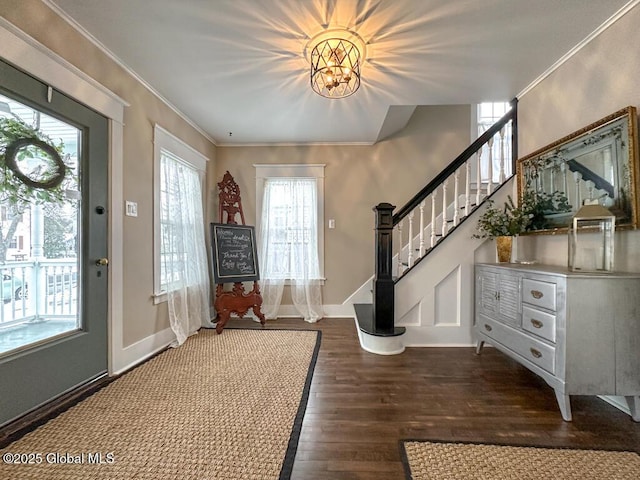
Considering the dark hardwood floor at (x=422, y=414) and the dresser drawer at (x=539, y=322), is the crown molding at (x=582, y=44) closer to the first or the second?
the dresser drawer at (x=539, y=322)

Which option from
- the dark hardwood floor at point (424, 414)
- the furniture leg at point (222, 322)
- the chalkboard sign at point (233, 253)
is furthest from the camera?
the chalkboard sign at point (233, 253)

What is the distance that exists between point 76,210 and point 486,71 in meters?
3.34

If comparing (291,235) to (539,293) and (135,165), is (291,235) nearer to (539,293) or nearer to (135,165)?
(135,165)

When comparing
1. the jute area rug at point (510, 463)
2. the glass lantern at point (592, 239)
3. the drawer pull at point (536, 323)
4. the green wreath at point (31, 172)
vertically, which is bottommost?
the jute area rug at point (510, 463)

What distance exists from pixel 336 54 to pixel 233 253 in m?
2.48

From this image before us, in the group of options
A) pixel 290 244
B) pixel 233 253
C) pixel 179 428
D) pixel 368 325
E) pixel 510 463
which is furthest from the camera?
pixel 290 244

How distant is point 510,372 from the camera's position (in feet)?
7.65

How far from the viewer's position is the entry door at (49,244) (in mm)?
1598

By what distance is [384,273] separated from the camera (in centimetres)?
284

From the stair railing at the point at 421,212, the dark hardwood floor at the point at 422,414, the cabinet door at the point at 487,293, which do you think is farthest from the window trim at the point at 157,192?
the cabinet door at the point at 487,293

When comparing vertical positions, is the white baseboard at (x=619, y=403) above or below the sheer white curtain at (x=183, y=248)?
below

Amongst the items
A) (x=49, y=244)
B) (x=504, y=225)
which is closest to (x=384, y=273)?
(x=504, y=225)

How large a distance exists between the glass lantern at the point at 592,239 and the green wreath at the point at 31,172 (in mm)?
3399

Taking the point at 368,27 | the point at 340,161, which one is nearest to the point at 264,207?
the point at 340,161
